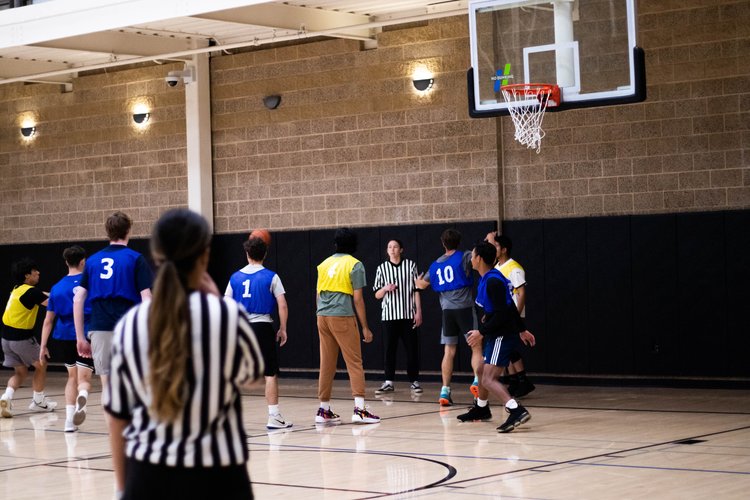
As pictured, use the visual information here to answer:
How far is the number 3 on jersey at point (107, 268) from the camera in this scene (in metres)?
8.46

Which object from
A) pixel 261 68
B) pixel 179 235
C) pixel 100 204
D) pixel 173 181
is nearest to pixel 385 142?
pixel 261 68

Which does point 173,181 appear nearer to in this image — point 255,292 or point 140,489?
point 255,292

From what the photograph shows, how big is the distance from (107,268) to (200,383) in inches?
226

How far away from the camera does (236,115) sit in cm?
1627

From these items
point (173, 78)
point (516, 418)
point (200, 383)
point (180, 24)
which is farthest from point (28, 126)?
point (200, 383)

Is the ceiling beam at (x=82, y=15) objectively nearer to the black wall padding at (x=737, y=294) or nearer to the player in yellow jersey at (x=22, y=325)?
the player in yellow jersey at (x=22, y=325)

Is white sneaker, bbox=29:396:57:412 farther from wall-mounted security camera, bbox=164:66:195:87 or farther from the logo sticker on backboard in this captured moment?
the logo sticker on backboard

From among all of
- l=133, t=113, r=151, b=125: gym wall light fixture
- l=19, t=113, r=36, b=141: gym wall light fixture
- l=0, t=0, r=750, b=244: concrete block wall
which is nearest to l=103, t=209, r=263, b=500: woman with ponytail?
l=0, t=0, r=750, b=244: concrete block wall

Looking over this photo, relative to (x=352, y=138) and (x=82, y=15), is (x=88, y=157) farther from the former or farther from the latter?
(x=352, y=138)

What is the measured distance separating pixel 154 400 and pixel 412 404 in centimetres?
919

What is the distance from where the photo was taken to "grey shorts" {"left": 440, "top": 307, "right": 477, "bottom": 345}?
11.5 m

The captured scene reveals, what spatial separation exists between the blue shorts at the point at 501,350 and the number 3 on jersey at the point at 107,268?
311 centimetres

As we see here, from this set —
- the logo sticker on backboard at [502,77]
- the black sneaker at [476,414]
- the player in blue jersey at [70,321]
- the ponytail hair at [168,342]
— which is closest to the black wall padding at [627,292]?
the logo sticker on backboard at [502,77]

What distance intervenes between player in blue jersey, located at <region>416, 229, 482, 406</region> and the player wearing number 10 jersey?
375 centimetres
